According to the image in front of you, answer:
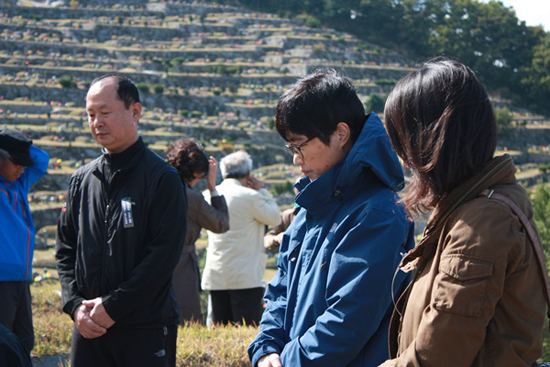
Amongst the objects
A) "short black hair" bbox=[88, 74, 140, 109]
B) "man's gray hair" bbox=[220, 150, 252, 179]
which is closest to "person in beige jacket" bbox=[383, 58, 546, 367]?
"short black hair" bbox=[88, 74, 140, 109]

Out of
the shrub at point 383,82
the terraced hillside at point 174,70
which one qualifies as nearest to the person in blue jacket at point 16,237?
the terraced hillside at point 174,70

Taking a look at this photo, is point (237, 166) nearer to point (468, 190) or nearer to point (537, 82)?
point (468, 190)

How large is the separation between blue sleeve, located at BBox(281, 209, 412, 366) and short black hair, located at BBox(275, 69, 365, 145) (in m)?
0.32

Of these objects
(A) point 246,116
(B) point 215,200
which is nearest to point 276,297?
(B) point 215,200

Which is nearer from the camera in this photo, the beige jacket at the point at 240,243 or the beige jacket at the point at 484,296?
the beige jacket at the point at 484,296

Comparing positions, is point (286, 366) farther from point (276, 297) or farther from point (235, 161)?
point (235, 161)

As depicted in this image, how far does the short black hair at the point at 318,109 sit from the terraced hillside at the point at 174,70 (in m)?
18.2

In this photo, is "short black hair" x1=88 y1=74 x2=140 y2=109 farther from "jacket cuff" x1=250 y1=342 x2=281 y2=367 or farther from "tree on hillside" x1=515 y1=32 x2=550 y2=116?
"tree on hillside" x1=515 y1=32 x2=550 y2=116

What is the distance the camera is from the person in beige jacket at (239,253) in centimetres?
480

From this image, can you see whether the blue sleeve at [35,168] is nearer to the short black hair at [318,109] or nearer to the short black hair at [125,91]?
the short black hair at [125,91]

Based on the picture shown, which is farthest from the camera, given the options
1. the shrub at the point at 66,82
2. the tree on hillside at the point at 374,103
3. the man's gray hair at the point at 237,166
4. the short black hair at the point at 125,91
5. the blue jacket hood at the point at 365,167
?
the tree on hillside at the point at 374,103

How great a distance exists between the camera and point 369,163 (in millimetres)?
1991

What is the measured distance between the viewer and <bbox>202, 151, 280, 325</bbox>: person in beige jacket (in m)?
4.80

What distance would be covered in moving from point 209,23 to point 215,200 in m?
42.7
